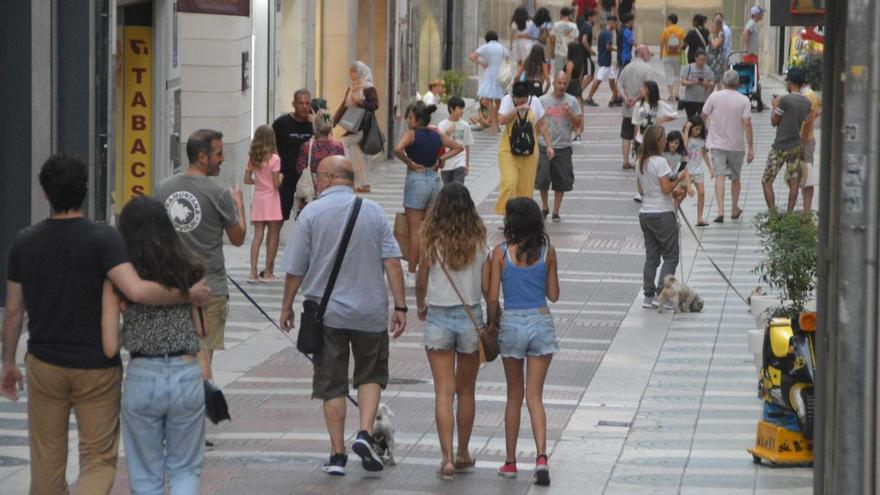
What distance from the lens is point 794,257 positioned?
1292 cm

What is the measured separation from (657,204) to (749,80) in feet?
56.9

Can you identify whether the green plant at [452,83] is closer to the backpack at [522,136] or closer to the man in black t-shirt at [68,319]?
the backpack at [522,136]

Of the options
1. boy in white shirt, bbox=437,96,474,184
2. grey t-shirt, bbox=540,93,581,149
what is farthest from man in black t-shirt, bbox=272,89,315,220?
grey t-shirt, bbox=540,93,581,149

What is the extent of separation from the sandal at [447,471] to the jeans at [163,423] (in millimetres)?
2312

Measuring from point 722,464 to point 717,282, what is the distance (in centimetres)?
785

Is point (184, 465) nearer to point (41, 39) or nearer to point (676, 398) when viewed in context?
point (676, 398)

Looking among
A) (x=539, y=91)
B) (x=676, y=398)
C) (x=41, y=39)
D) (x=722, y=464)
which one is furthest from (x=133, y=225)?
(x=539, y=91)

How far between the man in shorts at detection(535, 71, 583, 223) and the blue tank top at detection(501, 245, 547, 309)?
11.4 m

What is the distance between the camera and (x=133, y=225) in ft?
25.9

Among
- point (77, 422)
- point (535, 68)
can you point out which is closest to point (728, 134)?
point (535, 68)

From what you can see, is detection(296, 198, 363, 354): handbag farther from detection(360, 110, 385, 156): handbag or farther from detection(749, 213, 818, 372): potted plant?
detection(360, 110, 385, 156): handbag

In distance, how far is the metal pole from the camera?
6.70 meters

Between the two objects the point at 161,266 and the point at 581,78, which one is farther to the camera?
the point at 581,78

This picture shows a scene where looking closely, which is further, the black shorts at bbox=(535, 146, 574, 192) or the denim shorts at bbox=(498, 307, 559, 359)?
the black shorts at bbox=(535, 146, 574, 192)
